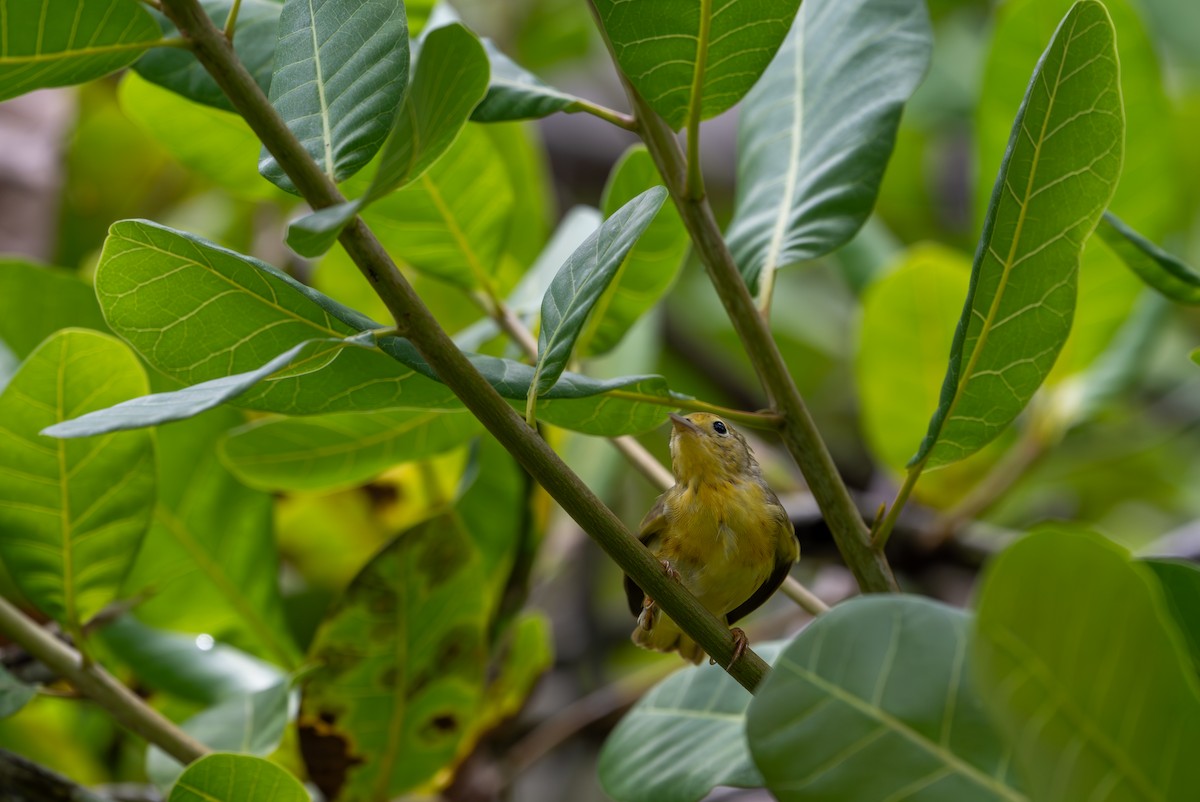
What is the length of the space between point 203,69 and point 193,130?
41 cm

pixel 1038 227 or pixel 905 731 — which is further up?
pixel 1038 227

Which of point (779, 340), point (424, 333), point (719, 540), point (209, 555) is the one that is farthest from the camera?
point (779, 340)

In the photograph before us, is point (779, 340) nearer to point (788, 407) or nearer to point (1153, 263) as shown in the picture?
point (1153, 263)

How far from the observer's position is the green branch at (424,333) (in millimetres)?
933

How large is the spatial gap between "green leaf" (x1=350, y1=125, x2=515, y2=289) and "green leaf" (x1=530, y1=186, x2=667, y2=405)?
604 mm

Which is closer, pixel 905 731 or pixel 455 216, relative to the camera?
pixel 905 731

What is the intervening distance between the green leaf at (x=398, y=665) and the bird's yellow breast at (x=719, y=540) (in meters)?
0.37

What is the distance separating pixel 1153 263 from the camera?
4.22ft

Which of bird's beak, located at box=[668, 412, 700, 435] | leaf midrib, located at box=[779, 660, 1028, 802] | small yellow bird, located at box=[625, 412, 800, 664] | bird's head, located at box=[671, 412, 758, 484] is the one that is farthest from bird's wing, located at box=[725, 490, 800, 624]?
leaf midrib, located at box=[779, 660, 1028, 802]

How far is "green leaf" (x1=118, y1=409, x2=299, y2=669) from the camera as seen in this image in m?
1.71

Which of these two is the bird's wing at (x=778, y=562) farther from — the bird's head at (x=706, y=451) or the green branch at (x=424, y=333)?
the green branch at (x=424, y=333)

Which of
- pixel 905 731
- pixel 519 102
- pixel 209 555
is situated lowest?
pixel 209 555

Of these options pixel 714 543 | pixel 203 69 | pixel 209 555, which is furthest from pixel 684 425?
pixel 203 69

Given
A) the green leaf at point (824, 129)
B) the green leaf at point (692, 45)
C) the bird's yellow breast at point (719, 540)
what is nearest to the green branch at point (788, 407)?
the green leaf at point (692, 45)
